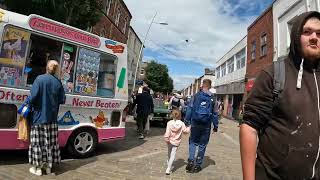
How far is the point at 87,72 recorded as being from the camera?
27.4 feet

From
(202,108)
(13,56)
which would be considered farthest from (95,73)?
(202,108)

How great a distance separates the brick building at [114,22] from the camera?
33331mm

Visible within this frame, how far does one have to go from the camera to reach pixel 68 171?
6.96 meters

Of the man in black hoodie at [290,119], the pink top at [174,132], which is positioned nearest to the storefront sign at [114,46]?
the pink top at [174,132]

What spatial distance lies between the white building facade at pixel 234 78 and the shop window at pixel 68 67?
86.8 ft

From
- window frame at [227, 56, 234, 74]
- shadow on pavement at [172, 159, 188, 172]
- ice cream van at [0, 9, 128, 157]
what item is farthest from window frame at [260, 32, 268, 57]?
ice cream van at [0, 9, 128, 157]

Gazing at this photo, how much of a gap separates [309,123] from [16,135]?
5822mm

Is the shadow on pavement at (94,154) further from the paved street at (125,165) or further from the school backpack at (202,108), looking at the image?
the school backpack at (202,108)

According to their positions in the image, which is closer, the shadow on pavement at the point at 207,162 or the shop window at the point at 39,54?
the shop window at the point at 39,54

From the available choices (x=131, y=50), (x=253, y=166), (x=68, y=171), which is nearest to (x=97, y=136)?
(x=68, y=171)

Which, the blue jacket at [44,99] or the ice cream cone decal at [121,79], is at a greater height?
the ice cream cone decal at [121,79]

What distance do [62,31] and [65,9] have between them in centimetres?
469

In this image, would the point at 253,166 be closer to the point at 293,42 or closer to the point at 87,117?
the point at 293,42

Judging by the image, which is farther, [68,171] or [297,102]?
[68,171]
